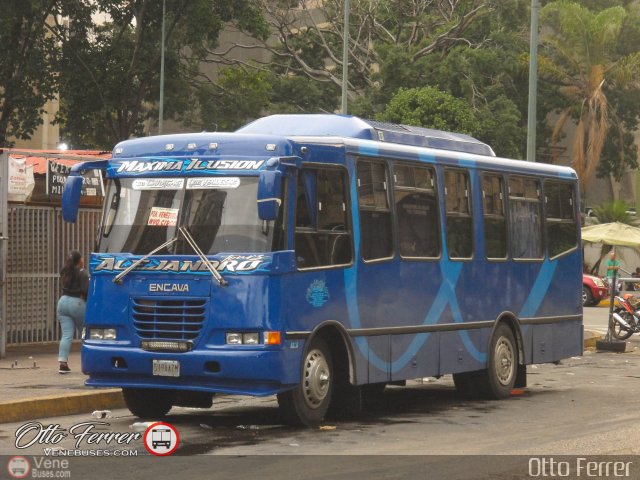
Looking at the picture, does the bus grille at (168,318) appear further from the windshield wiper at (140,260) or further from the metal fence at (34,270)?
the metal fence at (34,270)

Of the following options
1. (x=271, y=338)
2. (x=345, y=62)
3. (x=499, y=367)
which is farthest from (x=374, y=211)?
(x=345, y=62)

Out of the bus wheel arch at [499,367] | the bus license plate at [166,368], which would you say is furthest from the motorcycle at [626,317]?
the bus license plate at [166,368]

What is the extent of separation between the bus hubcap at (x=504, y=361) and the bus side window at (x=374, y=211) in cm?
291

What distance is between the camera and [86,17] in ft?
132

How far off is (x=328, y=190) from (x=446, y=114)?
35.6 m

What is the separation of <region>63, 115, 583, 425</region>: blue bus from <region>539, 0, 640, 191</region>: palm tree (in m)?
39.9

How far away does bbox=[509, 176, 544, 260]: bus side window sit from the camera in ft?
55.9

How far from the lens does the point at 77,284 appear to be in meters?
17.3

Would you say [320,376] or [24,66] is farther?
[24,66]

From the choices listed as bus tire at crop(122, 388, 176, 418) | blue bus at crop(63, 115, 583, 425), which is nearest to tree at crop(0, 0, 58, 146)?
blue bus at crop(63, 115, 583, 425)

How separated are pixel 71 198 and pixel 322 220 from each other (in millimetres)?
2495

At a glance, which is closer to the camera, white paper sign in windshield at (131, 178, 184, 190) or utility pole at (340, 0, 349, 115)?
white paper sign in windshield at (131, 178, 184, 190)

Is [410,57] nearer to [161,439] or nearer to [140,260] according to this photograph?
[140,260]

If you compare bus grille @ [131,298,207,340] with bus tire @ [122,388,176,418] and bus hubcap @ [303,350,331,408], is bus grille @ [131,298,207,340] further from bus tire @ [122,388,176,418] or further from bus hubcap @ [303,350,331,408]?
bus hubcap @ [303,350,331,408]
